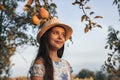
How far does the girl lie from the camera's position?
3775 mm

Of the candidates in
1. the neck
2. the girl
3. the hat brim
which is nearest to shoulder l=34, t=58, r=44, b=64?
the girl

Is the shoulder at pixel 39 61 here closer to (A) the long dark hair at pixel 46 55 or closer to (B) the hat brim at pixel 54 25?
(A) the long dark hair at pixel 46 55

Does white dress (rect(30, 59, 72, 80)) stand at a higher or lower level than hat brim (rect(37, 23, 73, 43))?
lower

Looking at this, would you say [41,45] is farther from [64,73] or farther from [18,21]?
[18,21]

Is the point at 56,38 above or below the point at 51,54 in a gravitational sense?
above

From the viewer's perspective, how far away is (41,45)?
4.02m

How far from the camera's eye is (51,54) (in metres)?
3.94

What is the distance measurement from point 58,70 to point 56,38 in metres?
0.35

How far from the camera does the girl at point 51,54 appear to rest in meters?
3.78

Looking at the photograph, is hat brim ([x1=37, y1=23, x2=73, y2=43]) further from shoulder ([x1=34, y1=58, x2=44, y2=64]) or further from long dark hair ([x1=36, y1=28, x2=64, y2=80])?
shoulder ([x1=34, y1=58, x2=44, y2=64])

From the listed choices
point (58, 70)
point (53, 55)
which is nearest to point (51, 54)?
point (53, 55)

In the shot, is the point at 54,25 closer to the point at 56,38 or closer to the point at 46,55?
the point at 56,38

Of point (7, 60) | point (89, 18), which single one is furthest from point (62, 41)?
point (7, 60)

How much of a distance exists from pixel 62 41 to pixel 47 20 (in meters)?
0.31
